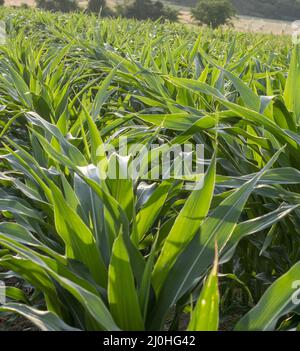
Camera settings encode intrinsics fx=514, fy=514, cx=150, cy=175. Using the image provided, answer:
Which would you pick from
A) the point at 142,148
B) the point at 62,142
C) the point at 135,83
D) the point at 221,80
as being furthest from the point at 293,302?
the point at 135,83

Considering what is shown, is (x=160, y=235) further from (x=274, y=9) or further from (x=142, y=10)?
(x=274, y=9)

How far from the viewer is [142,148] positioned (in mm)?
932

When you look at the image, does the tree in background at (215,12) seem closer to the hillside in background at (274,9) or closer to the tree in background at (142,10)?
the tree in background at (142,10)

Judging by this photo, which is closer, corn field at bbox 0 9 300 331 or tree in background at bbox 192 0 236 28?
corn field at bbox 0 9 300 331

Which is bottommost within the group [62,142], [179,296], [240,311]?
[240,311]

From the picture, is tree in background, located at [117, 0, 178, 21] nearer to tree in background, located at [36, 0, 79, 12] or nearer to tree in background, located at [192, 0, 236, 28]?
tree in background, located at [36, 0, 79, 12]

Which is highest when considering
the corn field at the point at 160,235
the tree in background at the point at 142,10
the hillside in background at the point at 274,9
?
the hillside in background at the point at 274,9

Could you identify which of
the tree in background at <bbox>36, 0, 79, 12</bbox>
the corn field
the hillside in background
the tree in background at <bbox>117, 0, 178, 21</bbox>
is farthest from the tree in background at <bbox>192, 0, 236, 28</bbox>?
the corn field

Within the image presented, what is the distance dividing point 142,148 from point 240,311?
48 cm

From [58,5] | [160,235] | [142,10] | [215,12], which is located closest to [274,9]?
[215,12]

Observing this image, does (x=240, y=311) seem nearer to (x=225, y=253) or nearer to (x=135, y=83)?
(x=225, y=253)

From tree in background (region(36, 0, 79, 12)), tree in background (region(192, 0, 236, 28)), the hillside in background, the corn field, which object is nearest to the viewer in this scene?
the corn field

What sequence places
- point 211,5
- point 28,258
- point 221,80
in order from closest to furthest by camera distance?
1. point 28,258
2. point 221,80
3. point 211,5

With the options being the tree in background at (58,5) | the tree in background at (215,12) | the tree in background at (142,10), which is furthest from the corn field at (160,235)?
the tree in background at (215,12)
